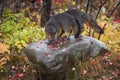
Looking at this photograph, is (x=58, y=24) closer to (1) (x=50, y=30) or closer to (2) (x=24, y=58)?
(1) (x=50, y=30)

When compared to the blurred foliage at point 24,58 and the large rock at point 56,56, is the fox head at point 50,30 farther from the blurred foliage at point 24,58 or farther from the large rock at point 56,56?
the blurred foliage at point 24,58

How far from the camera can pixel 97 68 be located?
703 cm

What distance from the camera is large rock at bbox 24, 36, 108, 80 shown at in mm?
6457

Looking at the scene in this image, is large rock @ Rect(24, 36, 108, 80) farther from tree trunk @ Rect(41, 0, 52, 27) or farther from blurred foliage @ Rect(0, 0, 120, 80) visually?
tree trunk @ Rect(41, 0, 52, 27)

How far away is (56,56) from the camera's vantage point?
6438 mm

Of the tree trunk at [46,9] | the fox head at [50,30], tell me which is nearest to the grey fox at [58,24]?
the fox head at [50,30]

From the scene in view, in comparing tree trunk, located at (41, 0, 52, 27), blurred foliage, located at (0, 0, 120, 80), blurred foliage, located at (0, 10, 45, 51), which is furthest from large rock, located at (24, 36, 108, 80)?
tree trunk, located at (41, 0, 52, 27)

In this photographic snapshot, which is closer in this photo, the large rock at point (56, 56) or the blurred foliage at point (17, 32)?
the large rock at point (56, 56)

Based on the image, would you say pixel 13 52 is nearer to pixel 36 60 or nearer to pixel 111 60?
pixel 36 60

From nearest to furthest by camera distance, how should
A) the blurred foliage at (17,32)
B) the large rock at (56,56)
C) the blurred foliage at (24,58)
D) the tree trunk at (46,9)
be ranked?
1. the large rock at (56,56)
2. the blurred foliage at (24,58)
3. the blurred foliage at (17,32)
4. the tree trunk at (46,9)

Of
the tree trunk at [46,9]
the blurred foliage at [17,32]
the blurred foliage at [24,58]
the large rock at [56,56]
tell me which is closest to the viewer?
the large rock at [56,56]

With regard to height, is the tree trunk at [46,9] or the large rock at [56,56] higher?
the tree trunk at [46,9]

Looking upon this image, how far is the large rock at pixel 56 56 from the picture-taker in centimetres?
646

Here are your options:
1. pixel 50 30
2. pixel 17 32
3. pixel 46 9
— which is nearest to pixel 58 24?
pixel 50 30
